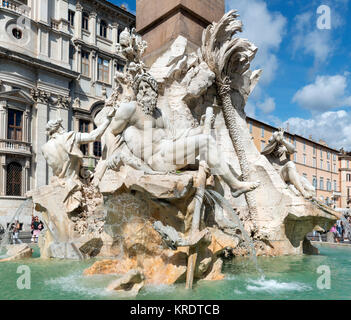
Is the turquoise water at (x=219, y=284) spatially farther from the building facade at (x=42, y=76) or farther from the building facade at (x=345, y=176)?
the building facade at (x=345, y=176)

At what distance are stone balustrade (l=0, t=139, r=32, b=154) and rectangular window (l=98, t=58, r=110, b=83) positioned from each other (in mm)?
9518

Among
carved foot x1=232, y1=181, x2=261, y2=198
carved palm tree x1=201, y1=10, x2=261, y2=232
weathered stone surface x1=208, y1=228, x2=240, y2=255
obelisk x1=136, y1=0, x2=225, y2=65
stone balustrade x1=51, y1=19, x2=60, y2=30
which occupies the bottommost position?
weathered stone surface x1=208, y1=228, x2=240, y2=255

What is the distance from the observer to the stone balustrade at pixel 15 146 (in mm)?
21156

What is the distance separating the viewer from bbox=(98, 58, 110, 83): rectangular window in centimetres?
2891

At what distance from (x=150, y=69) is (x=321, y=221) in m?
4.63

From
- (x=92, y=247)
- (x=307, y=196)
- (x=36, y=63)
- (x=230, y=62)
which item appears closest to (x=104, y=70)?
(x=36, y=63)

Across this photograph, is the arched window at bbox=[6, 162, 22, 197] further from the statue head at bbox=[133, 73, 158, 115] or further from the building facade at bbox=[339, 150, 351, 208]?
the building facade at bbox=[339, 150, 351, 208]

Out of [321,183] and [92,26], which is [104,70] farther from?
[321,183]

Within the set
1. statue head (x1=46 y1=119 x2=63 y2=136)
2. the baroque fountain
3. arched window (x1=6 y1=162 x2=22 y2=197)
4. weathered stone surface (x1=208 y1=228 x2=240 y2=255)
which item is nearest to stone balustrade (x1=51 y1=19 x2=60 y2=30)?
arched window (x1=6 y1=162 x2=22 y2=197)

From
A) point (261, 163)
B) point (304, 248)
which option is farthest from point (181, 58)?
point (304, 248)

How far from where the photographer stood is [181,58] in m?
6.73

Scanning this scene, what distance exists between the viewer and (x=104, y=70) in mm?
29219
